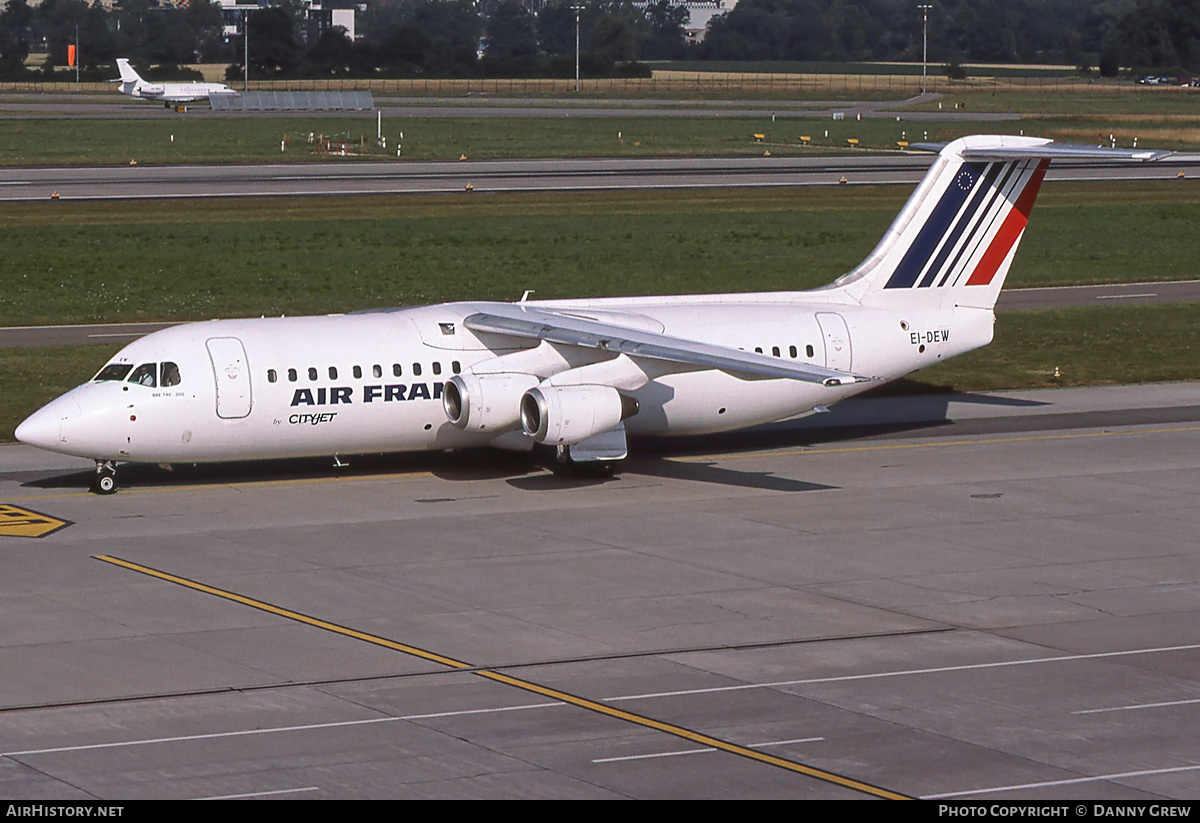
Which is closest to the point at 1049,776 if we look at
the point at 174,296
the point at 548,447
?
the point at 548,447

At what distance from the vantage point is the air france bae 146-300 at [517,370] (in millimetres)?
32969

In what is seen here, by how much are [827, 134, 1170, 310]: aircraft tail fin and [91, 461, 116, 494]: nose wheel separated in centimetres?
1657

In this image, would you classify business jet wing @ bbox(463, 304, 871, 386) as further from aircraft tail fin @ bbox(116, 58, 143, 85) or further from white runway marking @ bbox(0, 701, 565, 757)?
aircraft tail fin @ bbox(116, 58, 143, 85)

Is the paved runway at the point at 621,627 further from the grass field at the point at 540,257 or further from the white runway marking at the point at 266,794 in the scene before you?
the grass field at the point at 540,257

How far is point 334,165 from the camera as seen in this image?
339 feet

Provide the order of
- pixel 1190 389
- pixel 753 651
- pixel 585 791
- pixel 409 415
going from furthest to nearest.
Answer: pixel 1190 389 → pixel 409 415 → pixel 753 651 → pixel 585 791

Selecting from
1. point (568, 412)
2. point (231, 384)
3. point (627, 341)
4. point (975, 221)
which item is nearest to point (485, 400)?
point (568, 412)

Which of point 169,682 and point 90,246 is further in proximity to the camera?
point 90,246

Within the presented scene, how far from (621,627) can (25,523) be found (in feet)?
41.7

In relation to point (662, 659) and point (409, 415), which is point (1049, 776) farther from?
point (409, 415)

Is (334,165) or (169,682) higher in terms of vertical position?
(334,165)

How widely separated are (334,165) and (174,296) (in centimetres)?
4600

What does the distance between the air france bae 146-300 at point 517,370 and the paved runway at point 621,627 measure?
1252mm

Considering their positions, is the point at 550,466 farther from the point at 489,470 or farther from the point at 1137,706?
the point at 1137,706
